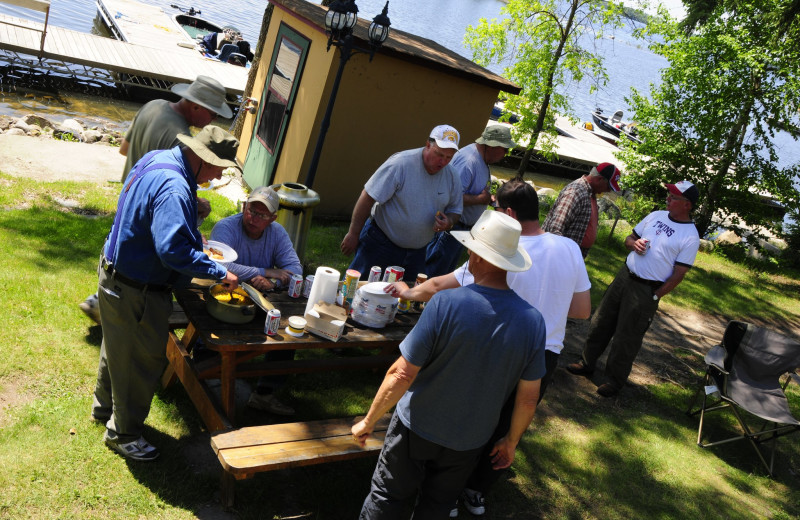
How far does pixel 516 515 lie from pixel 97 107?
1577 cm

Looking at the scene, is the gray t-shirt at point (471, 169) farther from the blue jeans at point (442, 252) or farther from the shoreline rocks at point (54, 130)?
the shoreline rocks at point (54, 130)

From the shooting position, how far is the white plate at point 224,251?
3898 mm

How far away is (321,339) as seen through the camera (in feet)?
12.7

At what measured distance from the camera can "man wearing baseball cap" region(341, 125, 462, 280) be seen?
488cm

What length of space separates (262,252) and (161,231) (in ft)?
4.41

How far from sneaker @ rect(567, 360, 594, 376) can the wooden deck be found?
12130 mm

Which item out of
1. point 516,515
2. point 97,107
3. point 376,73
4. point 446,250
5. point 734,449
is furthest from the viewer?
point 97,107

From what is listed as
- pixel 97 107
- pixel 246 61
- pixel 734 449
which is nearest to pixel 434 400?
pixel 734 449

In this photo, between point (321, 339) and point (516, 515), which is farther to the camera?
point (516, 515)

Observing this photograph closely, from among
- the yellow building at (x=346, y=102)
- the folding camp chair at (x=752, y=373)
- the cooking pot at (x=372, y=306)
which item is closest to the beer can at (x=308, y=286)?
the cooking pot at (x=372, y=306)

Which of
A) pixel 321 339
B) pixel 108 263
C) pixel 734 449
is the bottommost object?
pixel 734 449

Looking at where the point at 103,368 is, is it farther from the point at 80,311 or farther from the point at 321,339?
the point at 80,311

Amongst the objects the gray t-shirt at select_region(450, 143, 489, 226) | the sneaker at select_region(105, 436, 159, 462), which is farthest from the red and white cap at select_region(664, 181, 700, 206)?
the sneaker at select_region(105, 436, 159, 462)

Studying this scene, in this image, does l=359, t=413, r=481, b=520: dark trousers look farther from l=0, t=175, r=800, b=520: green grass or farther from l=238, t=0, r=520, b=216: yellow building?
l=238, t=0, r=520, b=216: yellow building
